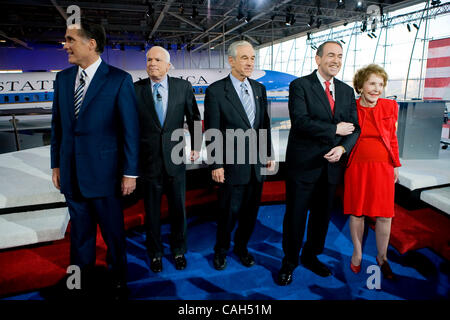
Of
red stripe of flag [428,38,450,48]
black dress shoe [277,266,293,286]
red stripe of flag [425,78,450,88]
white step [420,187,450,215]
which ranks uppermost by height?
red stripe of flag [428,38,450,48]

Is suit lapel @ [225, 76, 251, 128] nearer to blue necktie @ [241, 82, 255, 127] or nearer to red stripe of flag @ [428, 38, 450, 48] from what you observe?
blue necktie @ [241, 82, 255, 127]

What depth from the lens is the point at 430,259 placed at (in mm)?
2314

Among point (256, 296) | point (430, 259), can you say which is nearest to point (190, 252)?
point (256, 296)

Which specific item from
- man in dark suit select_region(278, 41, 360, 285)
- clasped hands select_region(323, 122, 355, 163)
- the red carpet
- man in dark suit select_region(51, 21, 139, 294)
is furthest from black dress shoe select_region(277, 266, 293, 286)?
man in dark suit select_region(51, 21, 139, 294)

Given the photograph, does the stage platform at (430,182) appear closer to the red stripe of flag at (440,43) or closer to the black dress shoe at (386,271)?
the black dress shoe at (386,271)

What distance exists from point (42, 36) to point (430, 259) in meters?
21.6

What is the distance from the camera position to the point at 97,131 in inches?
61.3

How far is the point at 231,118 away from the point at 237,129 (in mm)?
86

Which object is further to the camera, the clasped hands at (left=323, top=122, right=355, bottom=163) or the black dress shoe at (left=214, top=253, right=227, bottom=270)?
the black dress shoe at (left=214, top=253, right=227, bottom=270)

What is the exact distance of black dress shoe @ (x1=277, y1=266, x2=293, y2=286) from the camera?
6.64 ft

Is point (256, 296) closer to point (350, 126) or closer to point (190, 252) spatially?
point (190, 252)

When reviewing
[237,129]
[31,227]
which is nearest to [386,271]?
[237,129]

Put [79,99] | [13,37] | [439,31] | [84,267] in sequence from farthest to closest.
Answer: [13,37]
[439,31]
[84,267]
[79,99]

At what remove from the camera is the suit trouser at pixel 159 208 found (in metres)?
2.10
